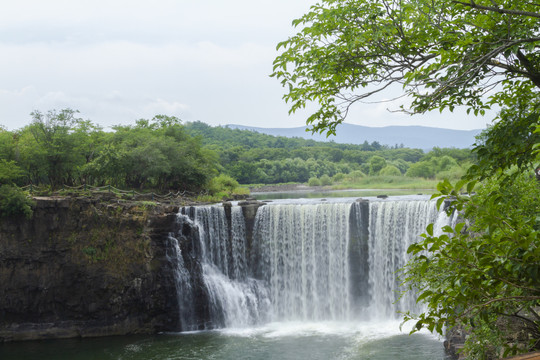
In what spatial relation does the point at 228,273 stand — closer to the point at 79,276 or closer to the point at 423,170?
the point at 79,276

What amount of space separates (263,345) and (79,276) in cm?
831

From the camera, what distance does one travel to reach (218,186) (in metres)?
31.6

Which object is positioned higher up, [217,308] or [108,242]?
[108,242]

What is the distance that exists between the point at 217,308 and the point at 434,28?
1797 centimetres

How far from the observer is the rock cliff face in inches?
800

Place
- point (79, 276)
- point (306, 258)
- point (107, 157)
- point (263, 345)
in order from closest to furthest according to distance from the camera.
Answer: point (263, 345) → point (79, 276) → point (306, 258) → point (107, 157)

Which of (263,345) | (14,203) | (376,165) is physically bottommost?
(263,345)

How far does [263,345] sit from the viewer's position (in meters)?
17.6

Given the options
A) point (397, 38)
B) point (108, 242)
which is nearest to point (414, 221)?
point (108, 242)

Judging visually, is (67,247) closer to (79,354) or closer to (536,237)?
(79,354)

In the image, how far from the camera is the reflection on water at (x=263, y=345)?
52.5 feet

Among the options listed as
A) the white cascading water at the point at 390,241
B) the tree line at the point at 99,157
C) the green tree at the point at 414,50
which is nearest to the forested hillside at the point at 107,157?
the tree line at the point at 99,157

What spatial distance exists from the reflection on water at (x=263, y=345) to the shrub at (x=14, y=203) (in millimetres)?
5091

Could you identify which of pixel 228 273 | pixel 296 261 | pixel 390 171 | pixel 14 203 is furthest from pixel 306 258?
pixel 390 171
